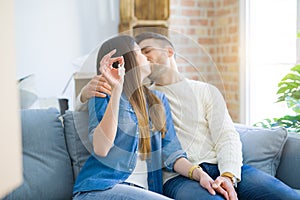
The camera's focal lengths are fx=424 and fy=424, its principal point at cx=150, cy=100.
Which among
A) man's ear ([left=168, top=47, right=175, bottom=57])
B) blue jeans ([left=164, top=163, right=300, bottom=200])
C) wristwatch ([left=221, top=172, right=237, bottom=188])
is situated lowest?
blue jeans ([left=164, top=163, right=300, bottom=200])

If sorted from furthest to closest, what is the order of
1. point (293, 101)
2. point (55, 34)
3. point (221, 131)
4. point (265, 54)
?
point (265, 54)
point (55, 34)
point (293, 101)
point (221, 131)

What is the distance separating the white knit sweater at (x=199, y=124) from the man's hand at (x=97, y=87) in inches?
9.6

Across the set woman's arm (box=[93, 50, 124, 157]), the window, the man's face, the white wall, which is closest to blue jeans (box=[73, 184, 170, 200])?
woman's arm (box=[93, 50, 124, 157])

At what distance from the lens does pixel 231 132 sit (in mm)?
1839

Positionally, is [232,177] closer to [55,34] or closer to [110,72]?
[110,72]

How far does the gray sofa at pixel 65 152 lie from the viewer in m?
1.75

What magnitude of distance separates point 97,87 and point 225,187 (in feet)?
2.06

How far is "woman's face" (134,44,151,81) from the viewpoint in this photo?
1.64 metres

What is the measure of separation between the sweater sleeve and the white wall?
133 centimetres

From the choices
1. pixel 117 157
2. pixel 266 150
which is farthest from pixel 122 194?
pixel 266 150

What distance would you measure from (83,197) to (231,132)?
696 mm

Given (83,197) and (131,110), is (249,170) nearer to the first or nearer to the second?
(131,110)

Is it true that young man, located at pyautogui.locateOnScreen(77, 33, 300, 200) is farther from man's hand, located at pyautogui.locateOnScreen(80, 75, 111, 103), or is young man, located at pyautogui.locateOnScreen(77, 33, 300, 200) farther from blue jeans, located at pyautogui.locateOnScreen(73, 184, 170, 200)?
blue jeans, located at pyautogui.locateOnScreen(73, 184, 170, 200)

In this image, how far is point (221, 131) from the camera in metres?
1.83
